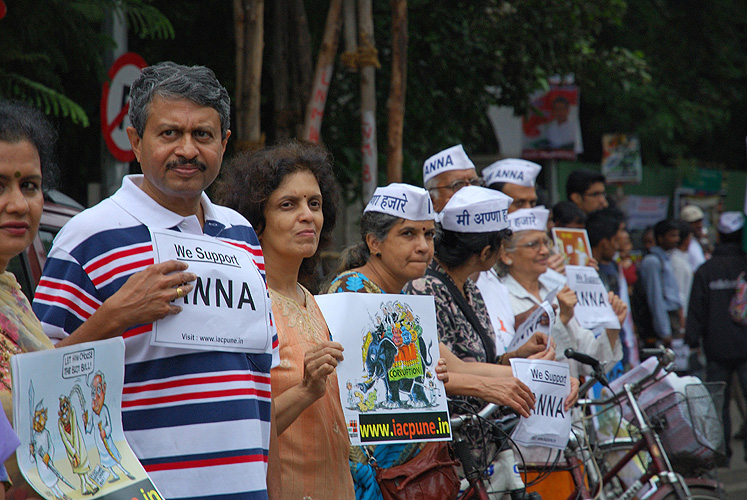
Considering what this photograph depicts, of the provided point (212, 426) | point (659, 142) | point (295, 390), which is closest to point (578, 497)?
point (295, 390)

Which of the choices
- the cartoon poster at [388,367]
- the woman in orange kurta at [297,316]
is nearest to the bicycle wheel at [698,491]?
the cartoon poster at [388,367]

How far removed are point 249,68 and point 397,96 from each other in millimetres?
1225

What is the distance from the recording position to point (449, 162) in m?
5.50

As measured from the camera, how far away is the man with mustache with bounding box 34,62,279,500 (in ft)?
7.28

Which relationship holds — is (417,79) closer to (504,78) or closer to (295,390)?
(504,78)

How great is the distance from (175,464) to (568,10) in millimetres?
8004

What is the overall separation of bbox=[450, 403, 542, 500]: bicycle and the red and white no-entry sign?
3381 millimetres

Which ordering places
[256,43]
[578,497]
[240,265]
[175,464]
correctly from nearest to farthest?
[175,464], [240,265], [578,497], [256,43]

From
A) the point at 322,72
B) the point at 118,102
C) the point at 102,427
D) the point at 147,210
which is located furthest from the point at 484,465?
the point at 118,102

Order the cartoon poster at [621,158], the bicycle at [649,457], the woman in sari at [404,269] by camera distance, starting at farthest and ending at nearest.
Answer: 1. the cartoon poster at [621,158]
2. the bicycle at [649,457]
3. the woman in sari at [404,269]

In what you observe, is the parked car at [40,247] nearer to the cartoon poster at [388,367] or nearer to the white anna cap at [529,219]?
the cartoon poster at [388,367]

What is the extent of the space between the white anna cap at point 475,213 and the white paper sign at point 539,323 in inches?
17.4

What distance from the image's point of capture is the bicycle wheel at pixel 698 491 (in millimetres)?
4902

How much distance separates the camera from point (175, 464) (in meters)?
2.28
